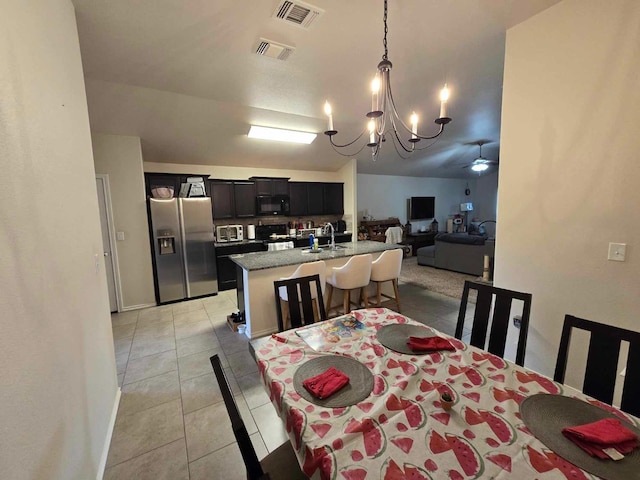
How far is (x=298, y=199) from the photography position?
606 centimetres

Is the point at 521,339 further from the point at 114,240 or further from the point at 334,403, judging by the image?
the point at 114,240

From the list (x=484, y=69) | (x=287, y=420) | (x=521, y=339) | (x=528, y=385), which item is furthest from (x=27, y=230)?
(x=484, y=69)

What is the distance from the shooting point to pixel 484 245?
5.34m

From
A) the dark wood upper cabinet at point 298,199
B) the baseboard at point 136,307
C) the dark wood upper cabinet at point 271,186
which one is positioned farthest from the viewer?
the dark wood upper cabinet at point 298,199

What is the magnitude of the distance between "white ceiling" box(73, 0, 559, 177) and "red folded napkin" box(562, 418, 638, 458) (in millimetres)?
2509

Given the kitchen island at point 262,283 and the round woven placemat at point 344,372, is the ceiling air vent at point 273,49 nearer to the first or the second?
the kitchen island at point 262,283

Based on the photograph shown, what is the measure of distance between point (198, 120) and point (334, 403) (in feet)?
13.4

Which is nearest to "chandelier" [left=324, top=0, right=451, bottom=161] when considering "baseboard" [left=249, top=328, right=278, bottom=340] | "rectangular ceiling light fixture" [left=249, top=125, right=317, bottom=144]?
"rectangular ceiling light fixture" [left=249, top=125, right=317, bottom=144]

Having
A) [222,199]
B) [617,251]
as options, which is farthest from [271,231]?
[617,251]

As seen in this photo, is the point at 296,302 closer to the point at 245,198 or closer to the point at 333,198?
the point at 245,198

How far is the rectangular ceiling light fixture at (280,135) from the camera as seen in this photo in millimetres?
4250

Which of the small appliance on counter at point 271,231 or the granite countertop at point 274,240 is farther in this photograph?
the small appliance on counter at point 271,231

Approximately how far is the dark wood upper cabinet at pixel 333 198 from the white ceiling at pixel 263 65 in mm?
1790

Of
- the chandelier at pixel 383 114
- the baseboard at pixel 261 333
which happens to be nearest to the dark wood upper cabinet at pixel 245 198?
the chandelier at pixel 383 114
